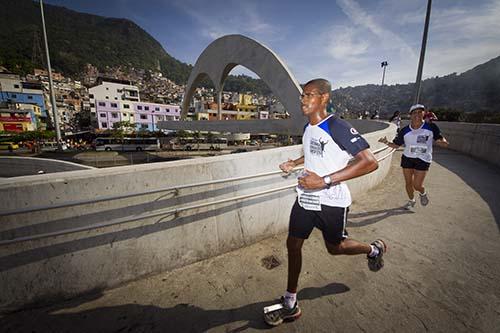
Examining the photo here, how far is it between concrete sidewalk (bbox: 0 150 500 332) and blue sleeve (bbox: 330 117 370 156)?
1581mm

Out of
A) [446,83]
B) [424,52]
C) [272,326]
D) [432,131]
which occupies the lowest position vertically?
[272,326]

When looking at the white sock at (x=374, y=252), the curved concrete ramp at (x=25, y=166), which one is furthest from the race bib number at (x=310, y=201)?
the curved concrete ramp at (x=25, y=166)

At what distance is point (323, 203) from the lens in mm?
1954

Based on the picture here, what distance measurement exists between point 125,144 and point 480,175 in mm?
43695

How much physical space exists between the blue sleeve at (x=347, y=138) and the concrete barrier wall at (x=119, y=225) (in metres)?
1.43

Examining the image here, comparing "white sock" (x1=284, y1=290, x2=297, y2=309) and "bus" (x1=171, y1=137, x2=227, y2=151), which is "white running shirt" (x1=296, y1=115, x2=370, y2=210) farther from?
"bus" (x1=171, y1=137, x2=227, y2=151)

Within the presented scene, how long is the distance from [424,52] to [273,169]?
14.4 meters

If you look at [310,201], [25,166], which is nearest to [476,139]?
[310,201]

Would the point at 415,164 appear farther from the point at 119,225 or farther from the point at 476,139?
the point at 476,139

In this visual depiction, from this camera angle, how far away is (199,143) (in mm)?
43562

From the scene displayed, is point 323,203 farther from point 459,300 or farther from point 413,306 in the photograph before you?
point 459,300

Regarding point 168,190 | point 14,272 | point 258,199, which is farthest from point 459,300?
point 14,272

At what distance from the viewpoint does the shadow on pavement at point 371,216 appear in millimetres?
3857

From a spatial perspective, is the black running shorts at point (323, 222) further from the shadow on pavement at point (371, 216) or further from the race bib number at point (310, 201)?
the shadow on pavement at point (371, 216)
